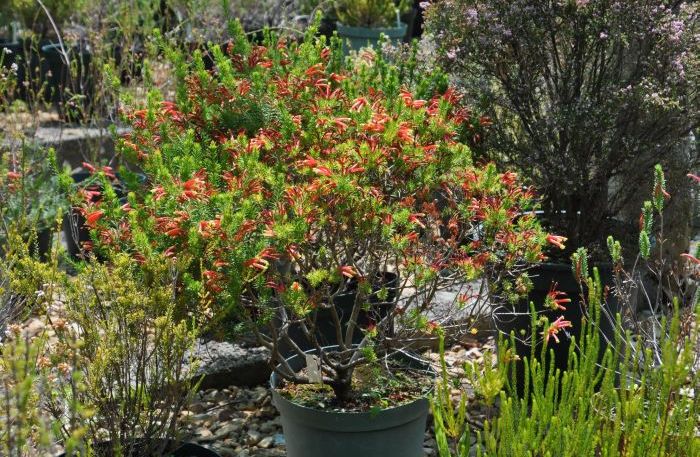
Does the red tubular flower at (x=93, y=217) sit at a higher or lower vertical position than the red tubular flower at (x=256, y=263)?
higher

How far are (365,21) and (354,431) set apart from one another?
7133 mm

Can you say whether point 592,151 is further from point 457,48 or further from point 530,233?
point 530,233

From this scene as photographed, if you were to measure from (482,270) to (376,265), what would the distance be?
35 cm

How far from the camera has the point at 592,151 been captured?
165 inches

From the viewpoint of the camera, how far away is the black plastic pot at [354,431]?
128 inches

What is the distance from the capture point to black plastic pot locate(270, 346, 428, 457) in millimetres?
3258

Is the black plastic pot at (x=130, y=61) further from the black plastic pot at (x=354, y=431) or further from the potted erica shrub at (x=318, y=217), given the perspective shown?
the black plastic pot at (x=354, y=431)

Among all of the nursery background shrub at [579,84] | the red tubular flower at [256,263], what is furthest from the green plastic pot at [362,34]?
the red tubular flower at [256,263]

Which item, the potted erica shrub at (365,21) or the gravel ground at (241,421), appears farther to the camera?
the potted erica shrub at (365,21)

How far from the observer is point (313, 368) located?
341 cm

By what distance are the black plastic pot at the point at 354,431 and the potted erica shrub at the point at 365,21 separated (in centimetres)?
668

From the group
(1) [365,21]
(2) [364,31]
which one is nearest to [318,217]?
(2) [364,31]

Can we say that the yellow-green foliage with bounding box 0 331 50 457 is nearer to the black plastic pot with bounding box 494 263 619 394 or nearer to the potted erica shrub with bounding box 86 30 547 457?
the potted erica shrub with bounding box 86 30 547 457

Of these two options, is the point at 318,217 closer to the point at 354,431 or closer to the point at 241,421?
the point at 354,431
